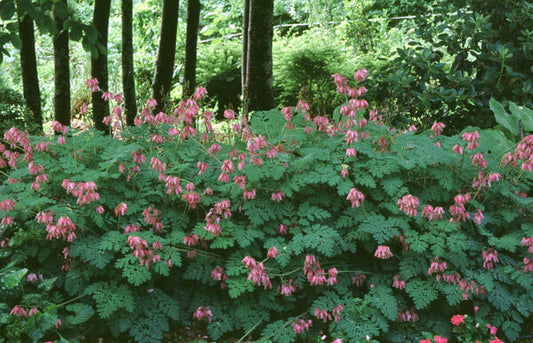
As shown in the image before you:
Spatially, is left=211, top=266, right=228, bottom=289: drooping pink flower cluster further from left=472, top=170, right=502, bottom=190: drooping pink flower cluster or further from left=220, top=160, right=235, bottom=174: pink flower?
left=472, top=170, right=502, bottom=190: drooping pink flower cluster

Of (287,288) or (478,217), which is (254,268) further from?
(478,217)

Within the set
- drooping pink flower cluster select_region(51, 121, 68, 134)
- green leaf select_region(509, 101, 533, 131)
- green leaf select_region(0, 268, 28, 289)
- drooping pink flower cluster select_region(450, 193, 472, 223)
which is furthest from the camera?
green leaf select_region(509, 101, 533, 131)

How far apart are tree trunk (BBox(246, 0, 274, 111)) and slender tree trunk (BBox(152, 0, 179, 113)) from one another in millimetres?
1386

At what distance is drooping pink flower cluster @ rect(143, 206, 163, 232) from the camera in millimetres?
3488

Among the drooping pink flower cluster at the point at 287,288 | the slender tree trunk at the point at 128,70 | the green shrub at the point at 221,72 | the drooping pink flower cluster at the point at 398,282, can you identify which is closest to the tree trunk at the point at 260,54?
the slender tree trunk at the point at 128,70

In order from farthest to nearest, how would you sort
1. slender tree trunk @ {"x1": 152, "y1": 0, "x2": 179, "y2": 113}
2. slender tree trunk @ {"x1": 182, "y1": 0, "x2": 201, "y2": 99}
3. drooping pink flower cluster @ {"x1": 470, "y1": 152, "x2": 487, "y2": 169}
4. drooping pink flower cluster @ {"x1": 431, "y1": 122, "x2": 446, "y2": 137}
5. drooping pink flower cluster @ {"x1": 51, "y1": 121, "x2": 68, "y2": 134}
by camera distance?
slender tree trunk @ {"x1": 182, "y1": 0, "x2": 201, "y2": 99} < slender tree trunk @ {"x1": 152, "y1": 0, "x2": 179, "y2": 113} < drooping pink flower cluster @ {"x1": 431, "y1": 122, "x2": 446, "y2": 137} < drooping pink flower cluster @ {"x1": 51, "y1": 121, "x2": 68, "y2": 134} < drooping pink flower cluster @ {"x1": 470, "y1": 152, "x2": 487, "y2": 169}

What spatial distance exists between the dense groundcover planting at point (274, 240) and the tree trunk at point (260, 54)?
10.4ft

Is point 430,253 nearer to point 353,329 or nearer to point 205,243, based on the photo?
point 353,329

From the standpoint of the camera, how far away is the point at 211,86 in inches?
490

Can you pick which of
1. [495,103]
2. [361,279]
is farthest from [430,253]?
[495,103]

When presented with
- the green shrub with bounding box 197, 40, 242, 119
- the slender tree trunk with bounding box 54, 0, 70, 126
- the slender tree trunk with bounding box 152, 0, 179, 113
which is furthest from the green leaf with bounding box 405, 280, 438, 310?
the green shrub with bounding box 197, 40, 242, 119

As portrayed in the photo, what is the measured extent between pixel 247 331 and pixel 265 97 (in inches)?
165

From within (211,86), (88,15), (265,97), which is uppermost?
(88,15)

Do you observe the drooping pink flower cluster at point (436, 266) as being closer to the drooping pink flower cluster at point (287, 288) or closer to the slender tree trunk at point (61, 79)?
the drooping pink flower cluster at point (287, 288)
